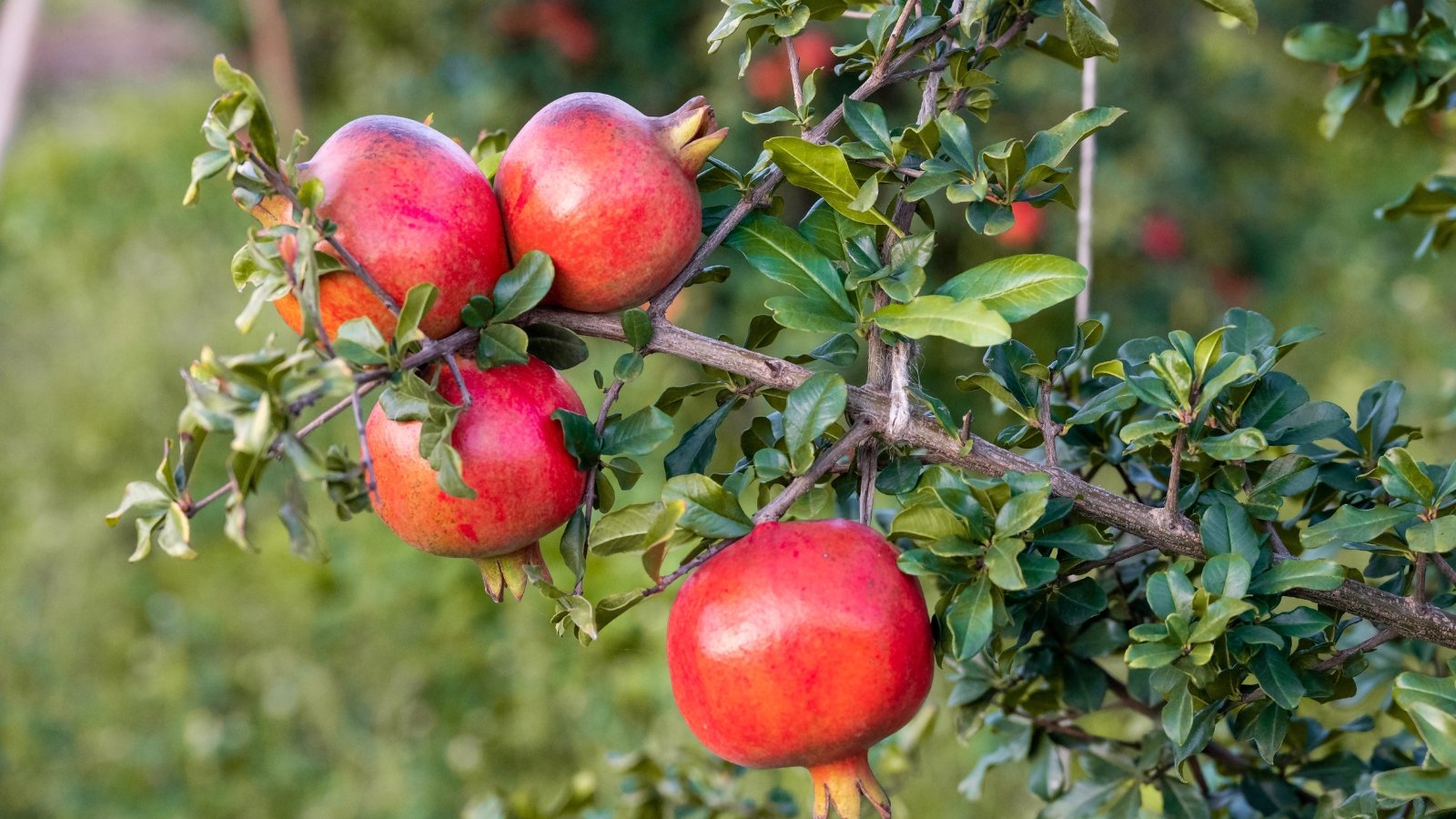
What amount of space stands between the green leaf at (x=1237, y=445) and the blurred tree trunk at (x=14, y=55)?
2.36m

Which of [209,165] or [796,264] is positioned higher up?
[209,165]

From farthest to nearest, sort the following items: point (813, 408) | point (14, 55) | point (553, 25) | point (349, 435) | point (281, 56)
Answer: point (281, 56) < point (553, 25) < point (349, 435) < point (14, 55) < point (813, 408)

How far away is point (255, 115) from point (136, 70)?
10.3 m

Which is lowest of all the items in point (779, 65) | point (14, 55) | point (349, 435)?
point (349, 435)

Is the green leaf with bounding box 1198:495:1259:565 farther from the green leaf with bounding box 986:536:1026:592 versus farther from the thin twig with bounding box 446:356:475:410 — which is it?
the thin twig with bounding box 446:356:475:410

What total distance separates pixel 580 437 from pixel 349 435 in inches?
110

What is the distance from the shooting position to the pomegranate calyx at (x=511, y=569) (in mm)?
750

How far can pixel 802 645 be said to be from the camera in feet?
2.08

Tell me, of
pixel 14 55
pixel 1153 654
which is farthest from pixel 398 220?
pixel 14 55

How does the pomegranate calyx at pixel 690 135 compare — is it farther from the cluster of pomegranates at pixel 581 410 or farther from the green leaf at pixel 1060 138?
the green leaf at pixel 1060 138

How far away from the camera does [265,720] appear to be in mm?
2451

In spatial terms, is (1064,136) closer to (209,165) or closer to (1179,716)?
(1179,716)

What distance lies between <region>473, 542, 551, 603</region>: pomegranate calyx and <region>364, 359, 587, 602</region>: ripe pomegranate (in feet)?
0.14

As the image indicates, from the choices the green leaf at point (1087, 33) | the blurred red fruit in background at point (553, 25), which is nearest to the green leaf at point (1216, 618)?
the green leaf at point (1087, 33)
